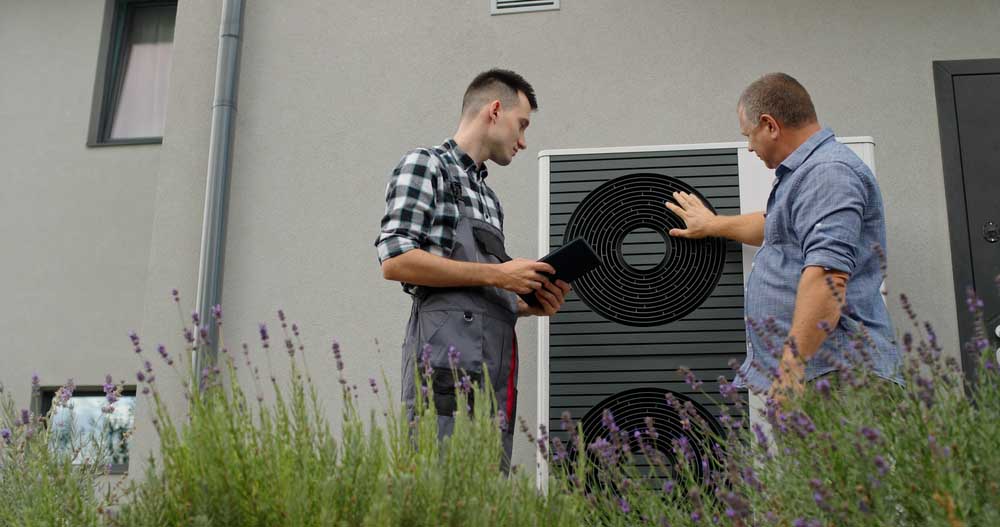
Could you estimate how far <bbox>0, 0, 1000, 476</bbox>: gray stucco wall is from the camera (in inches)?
155

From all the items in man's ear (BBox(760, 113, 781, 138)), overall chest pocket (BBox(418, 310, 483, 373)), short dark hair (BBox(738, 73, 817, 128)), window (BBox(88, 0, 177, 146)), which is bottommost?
overall chest pocket (BBox(418, 310, 483, 373))

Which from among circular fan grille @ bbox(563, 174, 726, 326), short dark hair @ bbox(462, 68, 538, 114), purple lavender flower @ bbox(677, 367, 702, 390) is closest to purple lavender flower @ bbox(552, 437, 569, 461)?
purple lavender flower @ bbox(677, 367, 702, 390)

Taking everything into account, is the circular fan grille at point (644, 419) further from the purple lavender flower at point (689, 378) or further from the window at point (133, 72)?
the window at point (133, 72)

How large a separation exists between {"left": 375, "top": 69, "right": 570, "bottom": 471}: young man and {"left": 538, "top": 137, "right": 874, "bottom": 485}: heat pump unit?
0.68ft

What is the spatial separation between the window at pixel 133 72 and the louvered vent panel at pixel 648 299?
5067mm

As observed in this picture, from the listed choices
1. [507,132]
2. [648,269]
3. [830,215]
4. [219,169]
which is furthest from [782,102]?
[219,169]

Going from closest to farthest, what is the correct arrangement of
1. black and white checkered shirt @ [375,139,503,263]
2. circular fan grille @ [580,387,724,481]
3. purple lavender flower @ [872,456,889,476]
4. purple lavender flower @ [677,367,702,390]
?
1. purple lavender flower @ [872,456,889,476]
2. purple lavender flower @ [677,367,702,390]
3. black and white checkered shirt @ [375,139,503,263]
4. circular fan grille @ [580,387,724,481]

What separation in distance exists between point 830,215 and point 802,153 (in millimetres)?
267

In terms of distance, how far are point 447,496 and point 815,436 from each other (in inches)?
23.1

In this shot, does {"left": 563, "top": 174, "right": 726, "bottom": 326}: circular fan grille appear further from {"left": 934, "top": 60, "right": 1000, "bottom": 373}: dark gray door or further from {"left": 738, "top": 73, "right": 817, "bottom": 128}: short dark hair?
{"left": 934, "top": 60, "right": 1000, "bottom": 373}: dark gray door

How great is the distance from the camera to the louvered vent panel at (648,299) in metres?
3.04

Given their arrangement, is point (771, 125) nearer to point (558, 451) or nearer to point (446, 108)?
point (558, 451)

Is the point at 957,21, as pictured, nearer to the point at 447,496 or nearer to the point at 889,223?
the point at 889,223

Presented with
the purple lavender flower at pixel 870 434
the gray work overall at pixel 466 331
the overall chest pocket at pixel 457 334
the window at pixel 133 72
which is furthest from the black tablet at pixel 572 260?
the window at pixel 133 72
